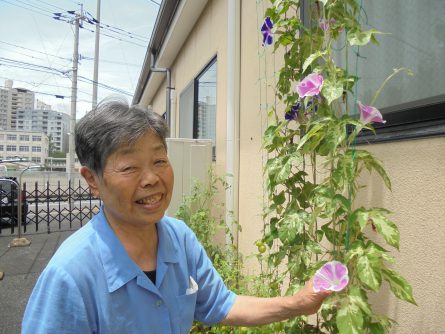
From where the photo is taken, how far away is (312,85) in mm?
1319

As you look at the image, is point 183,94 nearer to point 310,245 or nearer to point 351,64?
point 351,64

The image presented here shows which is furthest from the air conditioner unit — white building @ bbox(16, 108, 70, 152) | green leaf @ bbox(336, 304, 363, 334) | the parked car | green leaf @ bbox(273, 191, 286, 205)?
white building @ bbox(16, 108, 70, 152)

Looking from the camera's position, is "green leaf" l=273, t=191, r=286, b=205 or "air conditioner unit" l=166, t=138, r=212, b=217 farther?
"air conditioner unit" l=166, t=138, r=212, b=217

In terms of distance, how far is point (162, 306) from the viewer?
128cm

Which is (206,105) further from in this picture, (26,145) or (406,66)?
(26,145)

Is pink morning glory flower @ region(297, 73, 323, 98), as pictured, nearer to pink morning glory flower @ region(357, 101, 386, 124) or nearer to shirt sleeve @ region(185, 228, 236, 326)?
pink morning glory flower @ region(357, 101, 386, 124)

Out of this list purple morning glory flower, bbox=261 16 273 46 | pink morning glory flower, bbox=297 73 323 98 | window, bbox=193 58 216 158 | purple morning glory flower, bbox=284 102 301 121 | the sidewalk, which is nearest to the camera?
pink morning glory flower, bbox=297 73 323 98

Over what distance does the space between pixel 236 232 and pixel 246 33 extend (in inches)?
76.9

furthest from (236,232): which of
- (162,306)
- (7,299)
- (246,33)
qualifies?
(7,299)

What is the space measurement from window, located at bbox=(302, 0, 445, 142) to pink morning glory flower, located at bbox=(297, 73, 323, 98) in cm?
41

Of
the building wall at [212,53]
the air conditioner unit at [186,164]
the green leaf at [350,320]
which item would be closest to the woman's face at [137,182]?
the green leaf at [350,320]

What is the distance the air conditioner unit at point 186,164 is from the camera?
425 cm

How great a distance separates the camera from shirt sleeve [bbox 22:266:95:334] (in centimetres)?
106

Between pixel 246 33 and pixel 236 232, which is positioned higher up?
pixel 246 33
